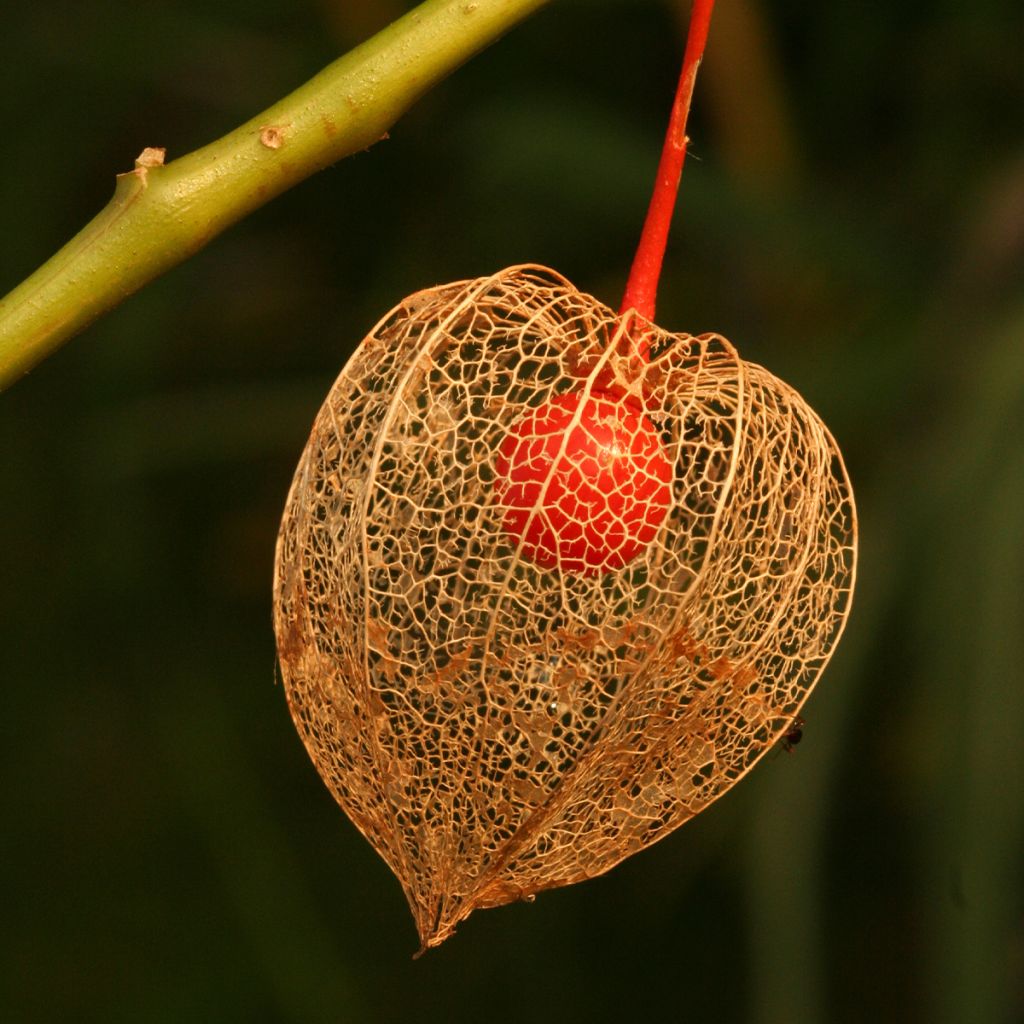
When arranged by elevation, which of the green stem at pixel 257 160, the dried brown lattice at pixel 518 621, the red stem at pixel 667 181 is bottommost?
the dried brown lattice at pixel 518 621

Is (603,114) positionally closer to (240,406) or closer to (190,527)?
(240,406)

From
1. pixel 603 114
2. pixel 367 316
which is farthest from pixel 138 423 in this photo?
pixel 603 114

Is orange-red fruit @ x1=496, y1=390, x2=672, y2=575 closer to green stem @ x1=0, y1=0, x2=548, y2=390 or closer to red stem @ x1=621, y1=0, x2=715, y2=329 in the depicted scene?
red stem @ x1=621, y1=0, x2=715, y2=329

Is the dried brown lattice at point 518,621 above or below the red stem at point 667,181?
below

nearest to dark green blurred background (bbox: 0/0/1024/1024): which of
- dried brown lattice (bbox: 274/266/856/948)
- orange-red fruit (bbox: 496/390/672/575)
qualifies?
dried brown lattice (bbox: 274/266/856/948)

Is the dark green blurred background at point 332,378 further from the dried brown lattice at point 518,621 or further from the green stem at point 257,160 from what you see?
the green stem at point 257,160

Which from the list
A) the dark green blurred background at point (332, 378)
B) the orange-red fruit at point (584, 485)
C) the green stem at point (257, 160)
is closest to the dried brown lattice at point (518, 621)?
the orange-red fruit at point (584, 485)

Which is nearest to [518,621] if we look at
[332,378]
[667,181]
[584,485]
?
[584,485]

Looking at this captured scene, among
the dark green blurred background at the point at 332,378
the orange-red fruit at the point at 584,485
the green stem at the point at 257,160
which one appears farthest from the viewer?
the dark green blurred background at the point at 332,378
